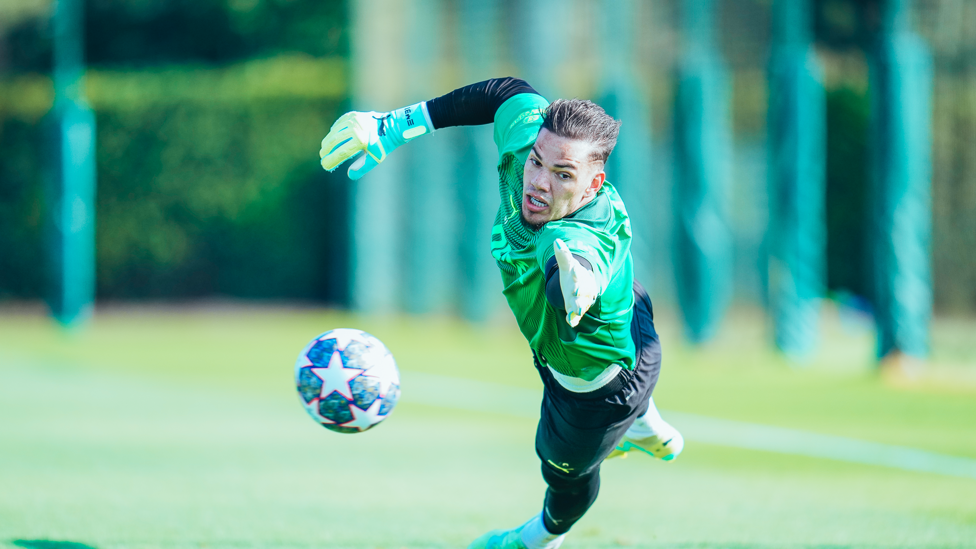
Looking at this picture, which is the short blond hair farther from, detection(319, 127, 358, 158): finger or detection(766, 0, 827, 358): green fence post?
detection(766, 0, 827, 358): green fence post

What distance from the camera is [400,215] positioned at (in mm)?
24250

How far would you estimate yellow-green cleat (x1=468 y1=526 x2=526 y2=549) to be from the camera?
5.16m

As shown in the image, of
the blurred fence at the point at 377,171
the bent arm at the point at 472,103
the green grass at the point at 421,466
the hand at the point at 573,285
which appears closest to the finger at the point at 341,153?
the bent arm at the point at 472,103

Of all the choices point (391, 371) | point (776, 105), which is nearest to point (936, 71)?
point (776, 105)

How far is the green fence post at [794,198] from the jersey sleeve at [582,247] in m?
11.2

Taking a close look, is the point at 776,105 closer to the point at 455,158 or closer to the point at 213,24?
the point at 455,158

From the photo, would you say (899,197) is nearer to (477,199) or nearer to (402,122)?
(477,199)

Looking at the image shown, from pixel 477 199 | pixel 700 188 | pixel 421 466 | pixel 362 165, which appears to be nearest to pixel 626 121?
pixel 700 188

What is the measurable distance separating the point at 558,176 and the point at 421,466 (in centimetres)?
460

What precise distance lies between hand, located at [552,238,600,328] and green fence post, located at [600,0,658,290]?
1328 centimetres

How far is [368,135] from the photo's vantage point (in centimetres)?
493

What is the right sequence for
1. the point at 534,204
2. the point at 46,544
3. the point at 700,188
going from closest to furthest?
the point at 534,204
the point at 46,544
the point at 700,188

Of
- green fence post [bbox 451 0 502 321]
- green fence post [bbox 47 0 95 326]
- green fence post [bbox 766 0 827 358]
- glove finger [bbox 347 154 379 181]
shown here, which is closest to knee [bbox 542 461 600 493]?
glove finger [bbox 347 154 379 181]

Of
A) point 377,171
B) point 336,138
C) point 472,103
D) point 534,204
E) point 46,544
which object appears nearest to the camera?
point 534,204
